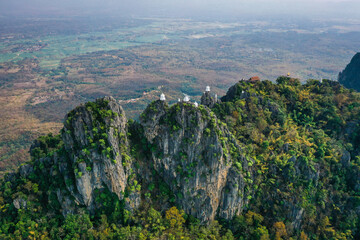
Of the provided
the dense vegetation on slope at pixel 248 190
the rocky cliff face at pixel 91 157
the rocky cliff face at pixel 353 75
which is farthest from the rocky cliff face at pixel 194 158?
the rocky cliff face at pixel 353 75

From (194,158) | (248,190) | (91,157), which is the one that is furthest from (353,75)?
(91,157)

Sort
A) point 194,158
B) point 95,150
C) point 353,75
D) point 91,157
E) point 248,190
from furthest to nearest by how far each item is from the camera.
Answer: point 353,75, point 248,190, point 194,158, point 91,157, point 95,150

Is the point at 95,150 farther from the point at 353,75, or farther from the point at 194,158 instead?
the point at 353,75

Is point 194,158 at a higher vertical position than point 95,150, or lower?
lower

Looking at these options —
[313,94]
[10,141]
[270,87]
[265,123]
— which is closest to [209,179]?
[265,123]

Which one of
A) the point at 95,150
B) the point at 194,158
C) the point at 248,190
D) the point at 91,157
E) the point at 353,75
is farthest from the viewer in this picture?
the point at 353,75

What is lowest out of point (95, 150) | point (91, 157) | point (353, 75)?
point (91, 157)

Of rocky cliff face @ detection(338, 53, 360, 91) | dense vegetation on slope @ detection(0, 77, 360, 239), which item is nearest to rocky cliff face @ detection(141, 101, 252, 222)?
dense vegetation on slope @ detection(0, 77, 360, 239)

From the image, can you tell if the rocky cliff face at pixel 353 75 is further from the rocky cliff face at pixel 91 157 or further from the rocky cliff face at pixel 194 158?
the rocky cliff face at pixel 91 157

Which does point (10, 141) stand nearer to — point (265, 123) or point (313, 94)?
point (265, 123)
